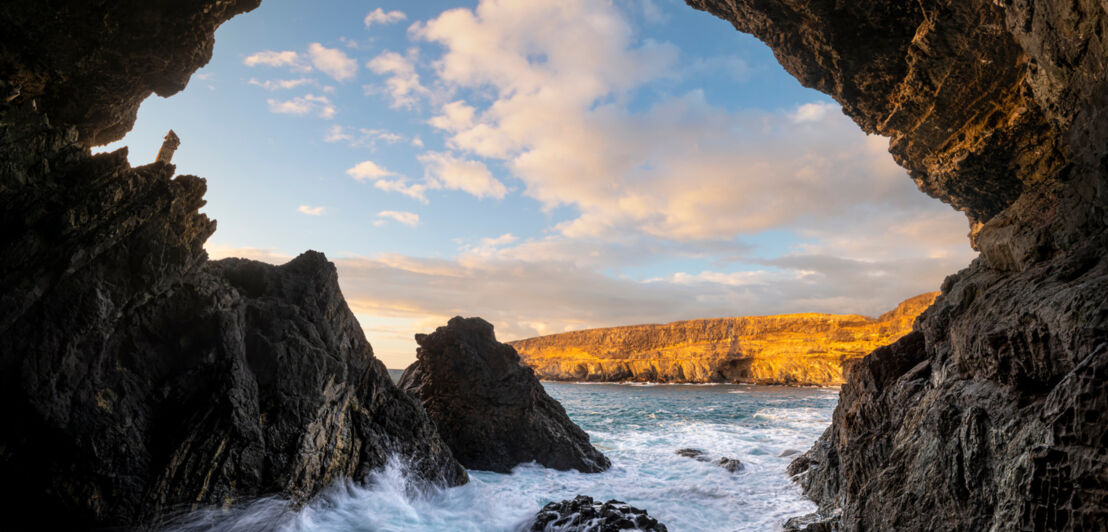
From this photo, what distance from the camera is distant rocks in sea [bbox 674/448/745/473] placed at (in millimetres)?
12148

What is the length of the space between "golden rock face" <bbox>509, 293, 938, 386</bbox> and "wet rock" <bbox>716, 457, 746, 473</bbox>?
58283 mm

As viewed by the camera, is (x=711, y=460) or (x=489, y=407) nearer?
(x=489, y=407)

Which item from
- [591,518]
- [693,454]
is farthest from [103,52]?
[693,454]

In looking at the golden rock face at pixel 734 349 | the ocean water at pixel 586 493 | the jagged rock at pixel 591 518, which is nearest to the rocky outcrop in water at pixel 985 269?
the ocean water at pixel 586 493

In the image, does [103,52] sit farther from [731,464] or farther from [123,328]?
[731,464]

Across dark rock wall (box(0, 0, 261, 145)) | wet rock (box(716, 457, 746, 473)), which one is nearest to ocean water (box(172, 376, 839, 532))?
wet rock (box(716, 457, 746, 473))

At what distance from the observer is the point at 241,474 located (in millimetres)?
6254

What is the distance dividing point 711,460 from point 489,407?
651 centimetres

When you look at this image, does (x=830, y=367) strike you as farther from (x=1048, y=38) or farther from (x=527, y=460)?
(x=1048, y=38)

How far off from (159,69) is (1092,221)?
1177 cm

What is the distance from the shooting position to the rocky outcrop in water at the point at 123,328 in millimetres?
5121

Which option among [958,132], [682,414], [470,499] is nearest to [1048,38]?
[958,132]

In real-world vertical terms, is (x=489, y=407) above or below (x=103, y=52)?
below

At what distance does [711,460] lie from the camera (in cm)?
1316
